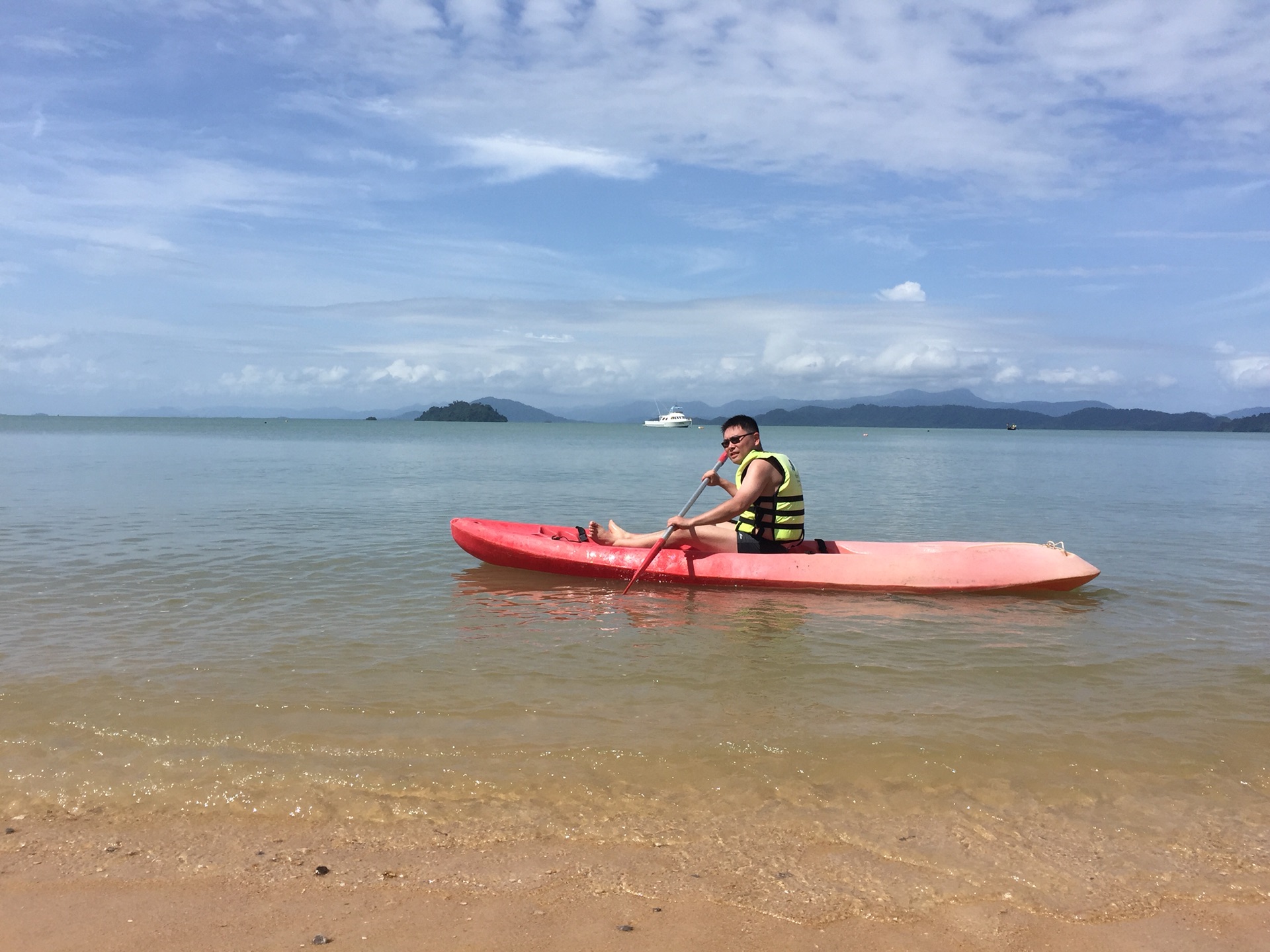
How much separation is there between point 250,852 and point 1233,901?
11.5 ft

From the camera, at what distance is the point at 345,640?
636 centimetres

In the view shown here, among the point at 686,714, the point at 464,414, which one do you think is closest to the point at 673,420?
the point at 464,414

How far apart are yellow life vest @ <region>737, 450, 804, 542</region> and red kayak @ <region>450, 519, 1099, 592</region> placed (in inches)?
10.6

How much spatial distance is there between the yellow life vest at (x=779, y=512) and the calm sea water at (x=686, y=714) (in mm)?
719

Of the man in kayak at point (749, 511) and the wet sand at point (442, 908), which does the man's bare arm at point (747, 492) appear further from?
the wet sand at point (442, 908)

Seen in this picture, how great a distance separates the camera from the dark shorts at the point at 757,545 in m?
8.58

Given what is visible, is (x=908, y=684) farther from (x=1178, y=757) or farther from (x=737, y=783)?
(x=737, y=783)

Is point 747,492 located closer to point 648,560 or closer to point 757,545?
point 757,545

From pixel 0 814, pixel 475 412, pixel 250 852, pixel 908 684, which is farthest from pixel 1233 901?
pixel 475 412

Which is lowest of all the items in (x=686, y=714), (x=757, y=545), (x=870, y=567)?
(x=686, y=714)

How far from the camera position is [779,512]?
8.52 meters

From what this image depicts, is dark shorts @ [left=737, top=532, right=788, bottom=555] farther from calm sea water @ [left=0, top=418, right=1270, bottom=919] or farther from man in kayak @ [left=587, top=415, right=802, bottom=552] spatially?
calm sea water @ [left=0, top=418, right=1270, bottom=919]

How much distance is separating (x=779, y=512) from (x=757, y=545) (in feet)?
1.30

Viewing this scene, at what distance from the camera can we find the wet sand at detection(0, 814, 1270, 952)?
2.68 metres
